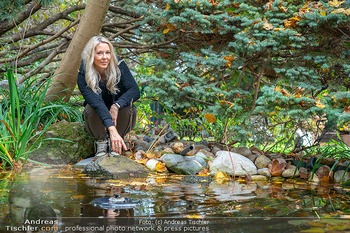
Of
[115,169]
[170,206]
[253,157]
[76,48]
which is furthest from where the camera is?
[76,48]

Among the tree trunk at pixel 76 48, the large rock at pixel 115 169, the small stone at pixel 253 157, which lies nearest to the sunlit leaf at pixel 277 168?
the small stone at pixel 253 157

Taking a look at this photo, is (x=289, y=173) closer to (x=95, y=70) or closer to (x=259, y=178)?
(x=259, y=178)

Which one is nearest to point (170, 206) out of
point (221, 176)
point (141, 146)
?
point (221, 176)

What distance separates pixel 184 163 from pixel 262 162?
855 millimetres

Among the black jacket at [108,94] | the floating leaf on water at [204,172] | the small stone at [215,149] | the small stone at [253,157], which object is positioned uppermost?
the black jacket at [108,94]

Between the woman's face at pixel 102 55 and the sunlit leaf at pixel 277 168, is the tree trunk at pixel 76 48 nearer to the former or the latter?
the woman's face at pixel 102 55

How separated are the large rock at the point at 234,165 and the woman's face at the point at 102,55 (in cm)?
160

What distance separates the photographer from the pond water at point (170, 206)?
1.55m

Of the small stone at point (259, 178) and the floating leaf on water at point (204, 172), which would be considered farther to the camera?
the floating leaf on water at point (204, 172)

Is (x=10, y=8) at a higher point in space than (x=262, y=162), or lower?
higher

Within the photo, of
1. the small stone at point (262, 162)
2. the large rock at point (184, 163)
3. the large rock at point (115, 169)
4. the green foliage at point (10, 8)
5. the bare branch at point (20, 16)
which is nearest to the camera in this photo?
the large rock at point (115, 169)

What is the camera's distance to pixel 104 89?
3873mm

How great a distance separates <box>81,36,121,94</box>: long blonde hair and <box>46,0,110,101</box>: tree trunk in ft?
3.95

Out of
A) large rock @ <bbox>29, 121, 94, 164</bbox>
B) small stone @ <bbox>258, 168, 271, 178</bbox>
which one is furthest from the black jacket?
small stone @ <bbox>258, 168, 271, 178</bbox>
